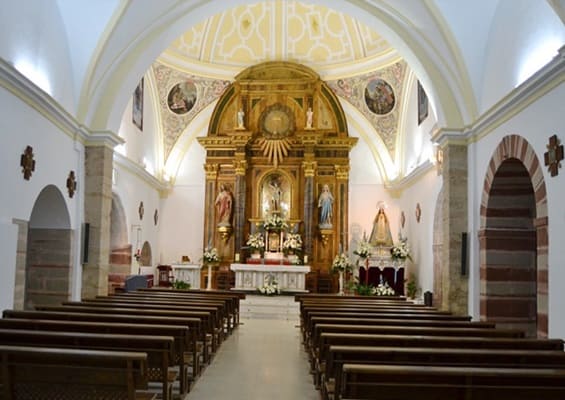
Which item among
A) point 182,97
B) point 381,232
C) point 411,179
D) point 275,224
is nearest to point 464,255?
point 411,179

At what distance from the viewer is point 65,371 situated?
14.0ft

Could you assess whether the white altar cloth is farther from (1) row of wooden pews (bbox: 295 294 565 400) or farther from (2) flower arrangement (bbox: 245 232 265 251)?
(1) row of wooden pews (bbox: 295 294 565 400)

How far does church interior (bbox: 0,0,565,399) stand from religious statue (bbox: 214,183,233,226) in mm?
53

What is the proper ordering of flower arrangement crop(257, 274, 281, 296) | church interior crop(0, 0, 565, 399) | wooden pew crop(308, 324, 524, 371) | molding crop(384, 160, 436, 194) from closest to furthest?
wooden pew crop(308, 324, 524, 371), church interior crop(0, 0, 565, 399), molding crop(384, 160, 436, 194), flower arrangement crop(257, 274, 281, 296)

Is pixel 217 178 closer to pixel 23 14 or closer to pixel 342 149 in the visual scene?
pixel 342 149

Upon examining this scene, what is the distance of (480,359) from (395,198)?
15.7 m

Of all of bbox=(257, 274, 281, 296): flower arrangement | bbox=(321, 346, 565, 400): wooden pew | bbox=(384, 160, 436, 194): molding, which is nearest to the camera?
bbox=(321, 346, 565, 400): wooden pew

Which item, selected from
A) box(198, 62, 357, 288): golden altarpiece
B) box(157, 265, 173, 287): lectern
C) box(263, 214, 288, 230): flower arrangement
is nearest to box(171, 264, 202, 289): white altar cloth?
box(157, 265, 173, 287): lectern

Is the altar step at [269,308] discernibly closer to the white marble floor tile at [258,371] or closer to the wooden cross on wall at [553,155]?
the white marble floor tile at [258,371]

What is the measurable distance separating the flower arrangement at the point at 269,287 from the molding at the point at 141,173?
193 inches

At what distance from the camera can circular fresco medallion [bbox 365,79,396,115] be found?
19281 mm

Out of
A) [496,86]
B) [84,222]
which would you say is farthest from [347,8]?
[84,222]

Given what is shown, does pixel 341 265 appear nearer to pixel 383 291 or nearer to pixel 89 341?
pixel 383 291

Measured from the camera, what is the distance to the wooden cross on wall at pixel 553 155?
6973mm
